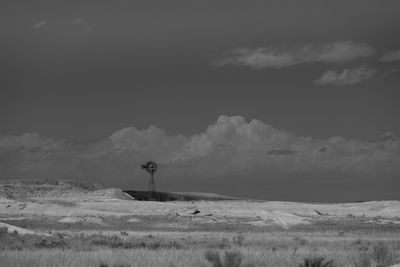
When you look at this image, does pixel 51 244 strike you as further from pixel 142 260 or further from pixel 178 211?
pixel 178 211

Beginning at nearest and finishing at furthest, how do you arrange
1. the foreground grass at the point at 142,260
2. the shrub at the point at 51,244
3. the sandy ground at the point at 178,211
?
1. the foreground grass at the point at 142,260
2. the shrub at the point at 51,244
3. the sandy ground at the point at 178,211

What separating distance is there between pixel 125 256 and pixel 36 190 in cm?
13500

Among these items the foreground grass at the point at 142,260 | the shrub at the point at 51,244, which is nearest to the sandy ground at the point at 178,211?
the shrub at the point at 51,244

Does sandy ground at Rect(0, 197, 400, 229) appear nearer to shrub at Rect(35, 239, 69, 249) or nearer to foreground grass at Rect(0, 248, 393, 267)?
shrub at Rect(35, 239, 69, 249)

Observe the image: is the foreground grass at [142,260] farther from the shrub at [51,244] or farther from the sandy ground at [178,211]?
the sandy ground at [178,211]

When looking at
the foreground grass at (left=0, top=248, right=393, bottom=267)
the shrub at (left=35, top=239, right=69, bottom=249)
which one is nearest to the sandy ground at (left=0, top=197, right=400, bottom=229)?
the shrub at (left=35, top=239, right=69, bottom=249)

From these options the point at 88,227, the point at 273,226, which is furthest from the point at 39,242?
the point at 273,226

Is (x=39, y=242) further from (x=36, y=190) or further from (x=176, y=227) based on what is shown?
(x=36, y=190)

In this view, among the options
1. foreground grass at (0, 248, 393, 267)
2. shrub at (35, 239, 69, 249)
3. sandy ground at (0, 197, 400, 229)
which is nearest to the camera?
foreground grass at (0, 248, 393, 267)

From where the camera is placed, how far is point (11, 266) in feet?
74.0

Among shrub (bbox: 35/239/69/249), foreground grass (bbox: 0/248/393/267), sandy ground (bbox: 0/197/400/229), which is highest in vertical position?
sandy ground (bbox: 0/197/400/229)

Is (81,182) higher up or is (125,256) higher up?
(81,182)

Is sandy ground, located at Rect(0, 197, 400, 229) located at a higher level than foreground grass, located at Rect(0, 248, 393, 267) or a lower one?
higher

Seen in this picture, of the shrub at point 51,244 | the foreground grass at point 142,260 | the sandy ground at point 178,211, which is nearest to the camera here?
the foreground grass at point 142,260
